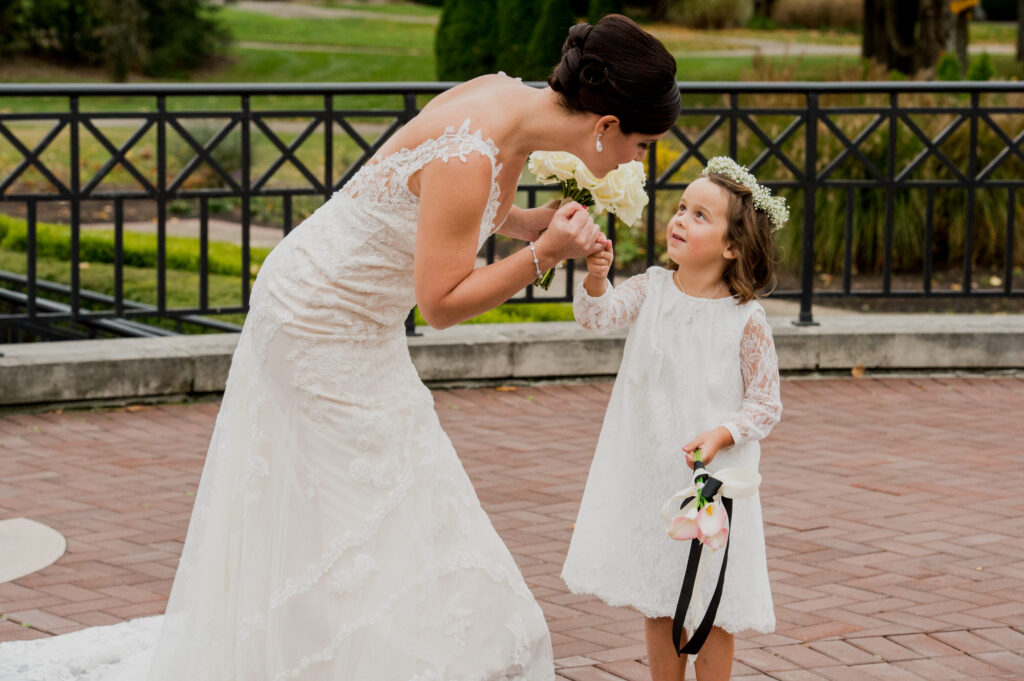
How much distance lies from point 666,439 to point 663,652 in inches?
21.2

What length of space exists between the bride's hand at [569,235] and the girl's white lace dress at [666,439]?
16.1 inches

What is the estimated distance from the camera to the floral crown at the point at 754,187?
3475mm

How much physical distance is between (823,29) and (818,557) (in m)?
33.4

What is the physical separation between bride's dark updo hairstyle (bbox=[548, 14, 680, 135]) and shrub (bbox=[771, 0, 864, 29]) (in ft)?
116

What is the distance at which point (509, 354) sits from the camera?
7.27 metres

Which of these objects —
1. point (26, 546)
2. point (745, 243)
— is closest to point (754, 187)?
point (745, 243)

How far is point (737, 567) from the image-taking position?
11.3 feet

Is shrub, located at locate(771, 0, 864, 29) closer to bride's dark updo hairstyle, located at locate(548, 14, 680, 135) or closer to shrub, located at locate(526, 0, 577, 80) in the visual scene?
shrub, located at locate(526, 0, 577, 80)

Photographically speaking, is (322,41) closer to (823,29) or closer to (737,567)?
(823,29)

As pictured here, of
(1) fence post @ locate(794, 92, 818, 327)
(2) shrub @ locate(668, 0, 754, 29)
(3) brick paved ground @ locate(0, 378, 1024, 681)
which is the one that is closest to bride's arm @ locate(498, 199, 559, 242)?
(3) brick paved ground @ locate(0, 378, 1024, 681)

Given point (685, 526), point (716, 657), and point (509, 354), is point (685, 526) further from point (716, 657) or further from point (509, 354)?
point (509, 354)

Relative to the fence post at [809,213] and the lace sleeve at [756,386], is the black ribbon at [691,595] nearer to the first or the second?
the lace sleeve at [756,386]

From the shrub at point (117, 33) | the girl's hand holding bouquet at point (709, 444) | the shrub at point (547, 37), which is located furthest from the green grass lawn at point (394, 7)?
the girl's hand holding bouquet at point (709, 444)

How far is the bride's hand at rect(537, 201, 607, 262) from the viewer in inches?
119
